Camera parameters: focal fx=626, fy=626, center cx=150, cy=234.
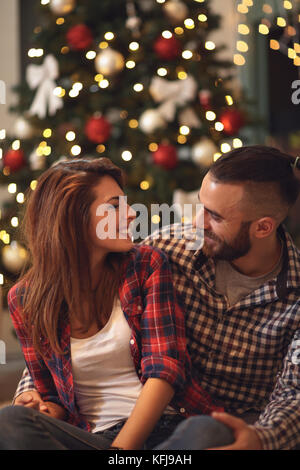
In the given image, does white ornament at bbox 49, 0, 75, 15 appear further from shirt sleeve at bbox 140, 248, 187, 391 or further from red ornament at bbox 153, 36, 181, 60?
shirt sleeve at bbox 140, 248, 187, 391

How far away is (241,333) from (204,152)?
1.53m

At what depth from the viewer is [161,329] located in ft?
4.68

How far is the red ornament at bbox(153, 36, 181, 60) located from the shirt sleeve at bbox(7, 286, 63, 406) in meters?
1.78

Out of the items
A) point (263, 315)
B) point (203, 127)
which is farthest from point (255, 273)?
point (203, 127)

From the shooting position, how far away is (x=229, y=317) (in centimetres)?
153

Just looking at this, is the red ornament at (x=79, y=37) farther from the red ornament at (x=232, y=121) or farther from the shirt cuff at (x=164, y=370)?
the shirt cuff at (x=164, y=370)

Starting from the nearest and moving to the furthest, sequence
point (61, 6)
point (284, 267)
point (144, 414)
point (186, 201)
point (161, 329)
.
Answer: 1. point (144, 414)
2. point (161, 329)
3. point (284, 267)
4. point (186, 201)
5. point (61, 6)

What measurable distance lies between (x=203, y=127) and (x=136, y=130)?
32 cm

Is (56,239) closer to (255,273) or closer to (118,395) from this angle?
(118,395)

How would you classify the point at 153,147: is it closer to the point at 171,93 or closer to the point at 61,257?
the point at 171,93

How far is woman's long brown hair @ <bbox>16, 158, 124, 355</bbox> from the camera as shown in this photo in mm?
1440

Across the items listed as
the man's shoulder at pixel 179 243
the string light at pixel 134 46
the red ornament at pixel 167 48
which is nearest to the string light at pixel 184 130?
the red ornament at pixel 167 48

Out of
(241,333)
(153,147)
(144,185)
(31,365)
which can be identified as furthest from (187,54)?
(31,365)

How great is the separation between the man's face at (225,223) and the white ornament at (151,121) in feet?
4.48
